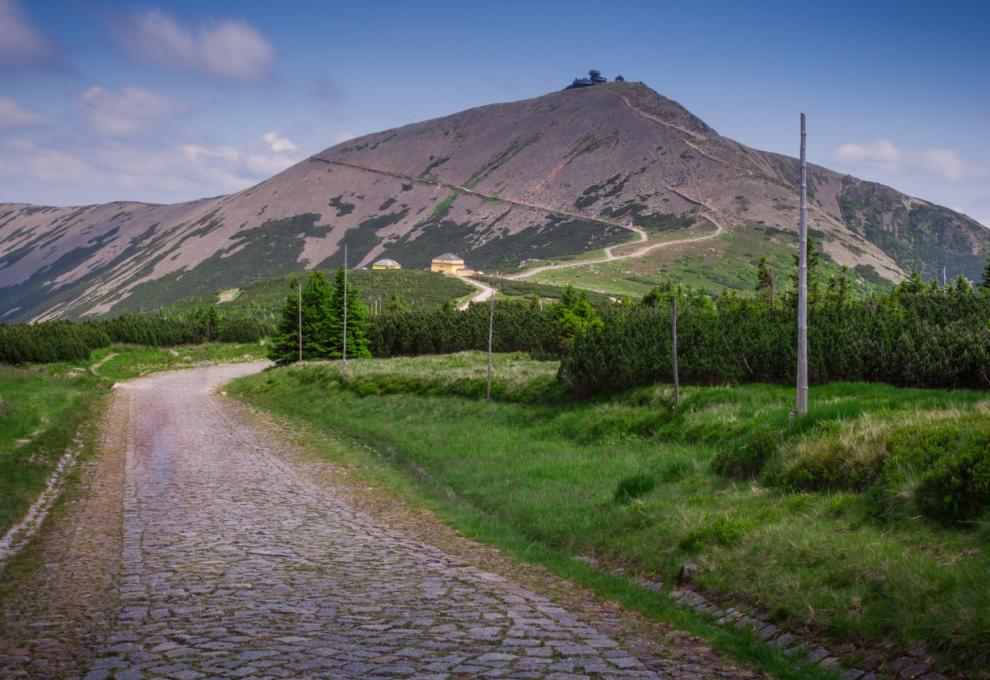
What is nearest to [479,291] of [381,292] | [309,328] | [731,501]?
[381,292]

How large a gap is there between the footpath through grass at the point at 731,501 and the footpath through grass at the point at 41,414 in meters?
8.44

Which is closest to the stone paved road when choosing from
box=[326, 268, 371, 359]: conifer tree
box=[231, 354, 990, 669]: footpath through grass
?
box=[231, 354, 990, 669]: footpath through grass

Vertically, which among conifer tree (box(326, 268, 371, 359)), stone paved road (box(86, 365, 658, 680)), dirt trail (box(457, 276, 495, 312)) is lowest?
stone paved road (box(86, 365, 658, 680))

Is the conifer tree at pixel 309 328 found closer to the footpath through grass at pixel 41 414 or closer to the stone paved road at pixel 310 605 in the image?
the footpath through grass at pixel 41 414

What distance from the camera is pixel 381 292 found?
166m

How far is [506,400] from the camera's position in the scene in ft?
101

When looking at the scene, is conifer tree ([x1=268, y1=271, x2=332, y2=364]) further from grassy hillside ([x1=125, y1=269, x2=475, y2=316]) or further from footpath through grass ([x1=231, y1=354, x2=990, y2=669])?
grassy hillside ([x1=125, y1=269, x2=475, y2=316])

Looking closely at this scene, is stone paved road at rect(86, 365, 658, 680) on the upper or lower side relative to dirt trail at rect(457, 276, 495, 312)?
lower

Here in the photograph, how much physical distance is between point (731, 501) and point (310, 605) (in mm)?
6548

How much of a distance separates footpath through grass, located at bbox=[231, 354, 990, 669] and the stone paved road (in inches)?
79.4

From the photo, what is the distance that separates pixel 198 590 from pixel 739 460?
9.06 m

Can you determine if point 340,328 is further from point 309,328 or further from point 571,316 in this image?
point 571,316

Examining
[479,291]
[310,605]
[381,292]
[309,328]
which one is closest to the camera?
[310,605]

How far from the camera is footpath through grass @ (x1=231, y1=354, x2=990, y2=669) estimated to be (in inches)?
317
